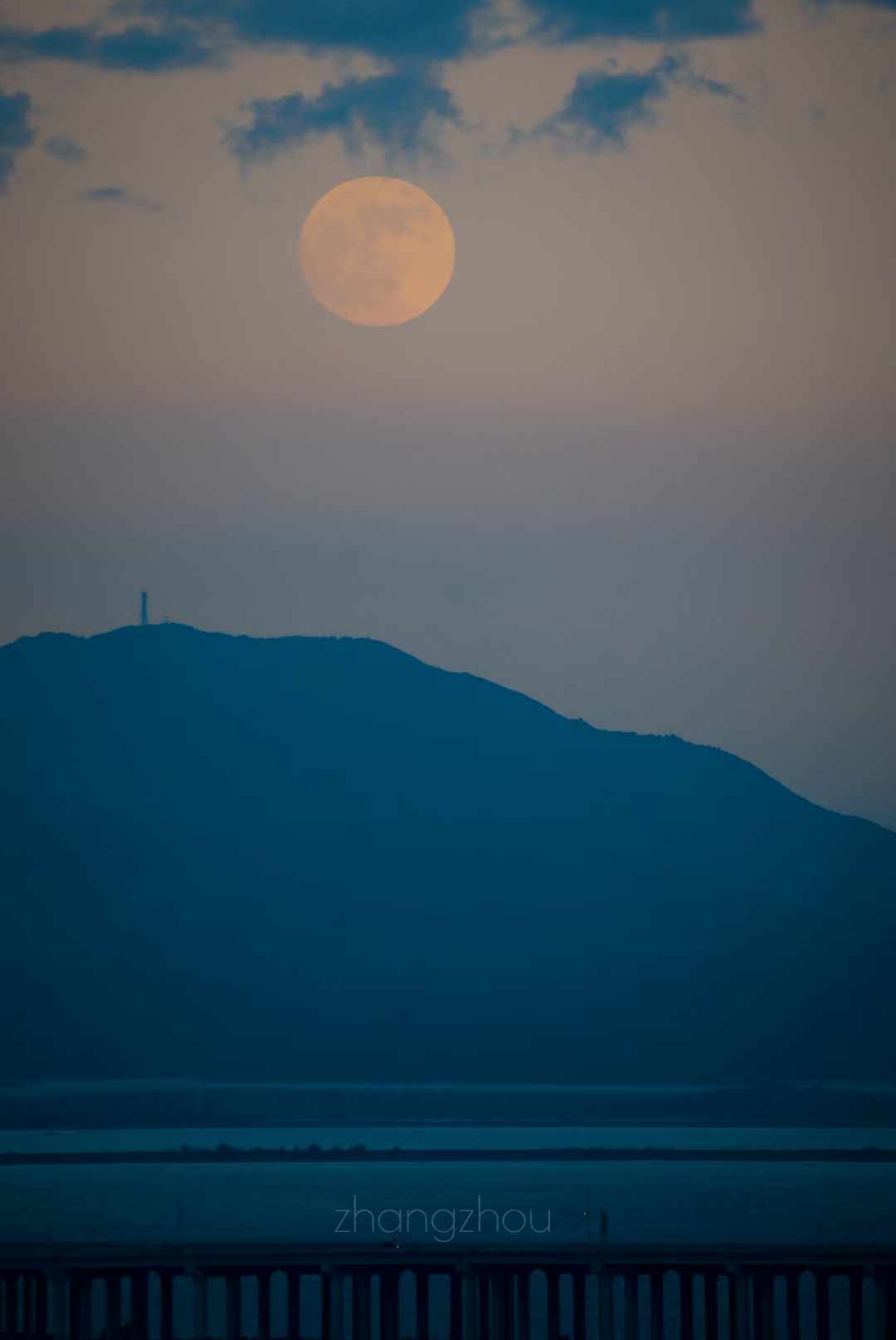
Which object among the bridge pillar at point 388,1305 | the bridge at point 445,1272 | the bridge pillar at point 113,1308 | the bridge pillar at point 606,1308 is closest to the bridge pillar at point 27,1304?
the bridge at point 445,1272

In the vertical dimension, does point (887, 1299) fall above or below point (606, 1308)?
above

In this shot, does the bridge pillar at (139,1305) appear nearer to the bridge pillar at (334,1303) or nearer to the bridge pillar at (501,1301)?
the bridge pillar at (334,1303)

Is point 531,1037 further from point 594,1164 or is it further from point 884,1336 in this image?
point 884,1336

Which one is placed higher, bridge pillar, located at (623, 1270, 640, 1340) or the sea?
bridge pillar, located at (623, 1270, 640, 1340)

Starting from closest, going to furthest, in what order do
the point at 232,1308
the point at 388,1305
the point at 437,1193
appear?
the point at 232,1308, the point at 388,1305, the point at 437,1193

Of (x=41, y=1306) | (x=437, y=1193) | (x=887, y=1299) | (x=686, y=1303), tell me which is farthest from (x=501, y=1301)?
(x=437, y=1193)

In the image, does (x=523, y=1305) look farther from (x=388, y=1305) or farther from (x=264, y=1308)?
(x=264, y=1308)

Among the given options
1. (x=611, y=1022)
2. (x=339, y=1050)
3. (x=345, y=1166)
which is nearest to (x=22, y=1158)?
(x=345, y=1166)

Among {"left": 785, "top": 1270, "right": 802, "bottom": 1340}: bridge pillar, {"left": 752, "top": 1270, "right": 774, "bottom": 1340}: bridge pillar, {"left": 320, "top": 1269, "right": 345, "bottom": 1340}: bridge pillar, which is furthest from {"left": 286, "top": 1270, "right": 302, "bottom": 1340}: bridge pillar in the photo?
{"left": 785, "top": 1270, "right": 802, "bottom": 1340}: bridge pillar

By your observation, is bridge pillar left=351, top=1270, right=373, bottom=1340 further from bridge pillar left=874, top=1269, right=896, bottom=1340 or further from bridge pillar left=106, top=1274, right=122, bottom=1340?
bridge pillar left=874, top=1269, right=896, bottom=1340
